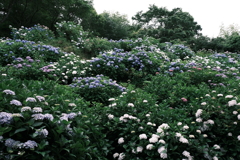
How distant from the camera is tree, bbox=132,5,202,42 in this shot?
60.4 feet

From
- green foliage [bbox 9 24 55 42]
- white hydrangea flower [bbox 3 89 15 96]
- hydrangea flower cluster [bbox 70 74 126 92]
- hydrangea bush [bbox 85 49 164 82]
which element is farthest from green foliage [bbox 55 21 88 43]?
white hydrangea flower [bbox 3 89 15 96]

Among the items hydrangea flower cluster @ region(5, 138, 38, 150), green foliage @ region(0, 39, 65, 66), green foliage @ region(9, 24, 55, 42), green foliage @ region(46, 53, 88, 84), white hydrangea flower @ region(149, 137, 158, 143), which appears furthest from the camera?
green foliage @ region(9, 24, 55, 42)

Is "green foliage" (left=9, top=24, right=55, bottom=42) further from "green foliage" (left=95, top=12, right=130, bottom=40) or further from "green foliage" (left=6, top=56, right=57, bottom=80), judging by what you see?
"green foliage" (left=95, top=12, right=130, bottom=40)

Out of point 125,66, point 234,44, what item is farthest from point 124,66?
point 234,44

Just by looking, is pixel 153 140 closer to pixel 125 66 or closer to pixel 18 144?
pixel 18 144

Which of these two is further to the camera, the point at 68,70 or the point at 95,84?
the point at 68,70

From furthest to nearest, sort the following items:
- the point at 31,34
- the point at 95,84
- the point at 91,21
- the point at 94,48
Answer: the point at 91,21, the point at 31,34, the point at 94,48, the point at 95,84

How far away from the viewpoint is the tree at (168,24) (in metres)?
18.4

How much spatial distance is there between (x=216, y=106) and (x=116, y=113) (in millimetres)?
1552

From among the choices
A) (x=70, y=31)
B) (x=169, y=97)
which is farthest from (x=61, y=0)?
(x=169, y=97)

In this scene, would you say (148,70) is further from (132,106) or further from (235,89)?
(132,106)

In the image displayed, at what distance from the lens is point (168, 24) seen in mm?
20891

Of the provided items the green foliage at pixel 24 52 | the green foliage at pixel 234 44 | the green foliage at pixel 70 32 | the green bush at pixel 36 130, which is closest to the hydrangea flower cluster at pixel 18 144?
the green bush at pixel 36 130

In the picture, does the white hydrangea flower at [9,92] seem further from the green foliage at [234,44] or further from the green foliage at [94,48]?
the green foliage at [234,44]
